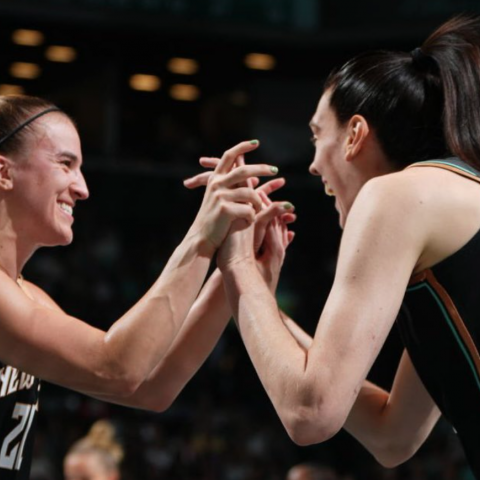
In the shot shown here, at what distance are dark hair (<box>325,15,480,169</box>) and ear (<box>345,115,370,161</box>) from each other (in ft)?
0.06

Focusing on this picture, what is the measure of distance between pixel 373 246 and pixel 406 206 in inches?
4.1

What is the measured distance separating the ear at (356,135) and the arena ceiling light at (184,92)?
950 centimetres

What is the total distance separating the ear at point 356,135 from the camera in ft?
7.30

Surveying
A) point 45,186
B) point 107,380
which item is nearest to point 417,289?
point 107,380

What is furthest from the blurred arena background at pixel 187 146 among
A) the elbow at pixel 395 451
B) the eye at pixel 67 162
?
the eye at pixel 67 162

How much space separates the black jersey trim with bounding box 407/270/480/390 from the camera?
1988mm

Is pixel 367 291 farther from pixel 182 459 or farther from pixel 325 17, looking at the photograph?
pixel 325 17

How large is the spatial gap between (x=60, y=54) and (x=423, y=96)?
9.50m

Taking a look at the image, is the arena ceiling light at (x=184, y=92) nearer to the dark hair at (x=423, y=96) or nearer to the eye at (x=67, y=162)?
the eye at (x=67, y=162)

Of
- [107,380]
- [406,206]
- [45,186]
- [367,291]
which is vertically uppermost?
[406,206]

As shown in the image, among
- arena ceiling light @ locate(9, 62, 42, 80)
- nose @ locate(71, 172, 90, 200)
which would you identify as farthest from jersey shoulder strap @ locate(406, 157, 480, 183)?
arena ceiling light @ locate(9, 62, 42, 80)

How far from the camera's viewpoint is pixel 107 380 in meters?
2.20

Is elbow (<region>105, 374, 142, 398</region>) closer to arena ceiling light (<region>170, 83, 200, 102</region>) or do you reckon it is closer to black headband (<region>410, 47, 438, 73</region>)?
black headband (<region>410, 47, 438, 73</region>)

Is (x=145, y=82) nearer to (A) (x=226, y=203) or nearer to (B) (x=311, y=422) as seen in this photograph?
(A) (x=226, y=203)
